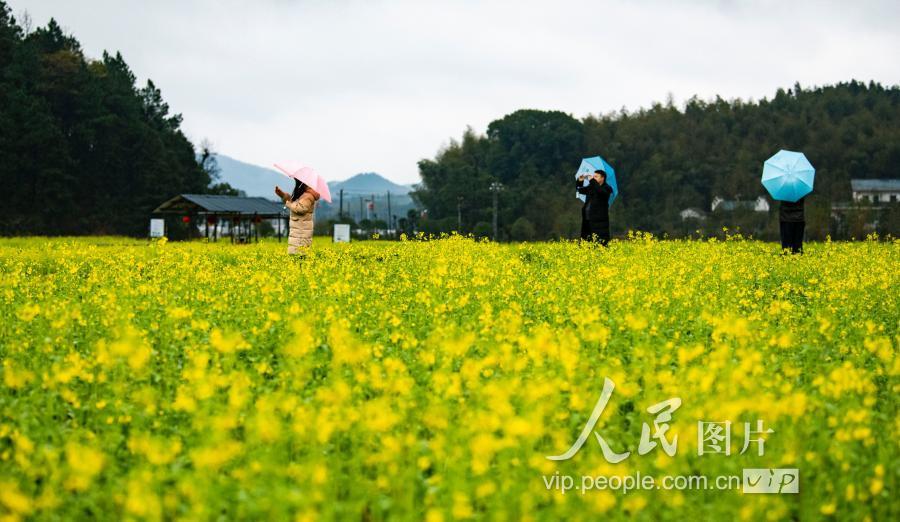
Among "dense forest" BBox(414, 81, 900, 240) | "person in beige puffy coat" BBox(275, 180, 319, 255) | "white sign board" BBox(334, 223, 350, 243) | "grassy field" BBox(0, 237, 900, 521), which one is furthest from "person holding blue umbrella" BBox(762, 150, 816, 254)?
"dense forest" BBox(414, 81, 900, 240)

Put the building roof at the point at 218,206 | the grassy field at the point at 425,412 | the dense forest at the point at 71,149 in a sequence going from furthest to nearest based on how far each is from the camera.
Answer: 1. the dense forest at the point at 71,149
2. the building roof at the point at 218,206
3. the grassy field at the point at 425,412

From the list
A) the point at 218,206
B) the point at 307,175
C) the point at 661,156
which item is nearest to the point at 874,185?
the point at 661,156

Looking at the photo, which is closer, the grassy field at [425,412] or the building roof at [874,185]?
the grassy field at [425,412]

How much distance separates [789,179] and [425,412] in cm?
1441

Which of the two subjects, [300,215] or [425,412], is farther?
[300,215]

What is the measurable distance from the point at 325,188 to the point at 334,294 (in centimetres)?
582

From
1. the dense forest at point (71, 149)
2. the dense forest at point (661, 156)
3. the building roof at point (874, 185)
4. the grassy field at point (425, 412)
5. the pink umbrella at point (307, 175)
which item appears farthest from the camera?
the building roof at point (874, 185)

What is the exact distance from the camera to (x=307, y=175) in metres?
14.6

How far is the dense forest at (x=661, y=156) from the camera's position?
68.6 m

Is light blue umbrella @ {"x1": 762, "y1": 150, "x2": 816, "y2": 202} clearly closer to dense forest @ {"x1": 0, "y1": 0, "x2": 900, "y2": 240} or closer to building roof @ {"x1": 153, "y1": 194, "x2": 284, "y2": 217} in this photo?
dense forest @ {"x1": 0, "y1": 0, "x2": 900, "y2": 240}

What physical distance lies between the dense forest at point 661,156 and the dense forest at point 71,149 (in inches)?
878

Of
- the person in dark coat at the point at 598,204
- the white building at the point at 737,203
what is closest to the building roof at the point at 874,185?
the white building at the point at 737,203

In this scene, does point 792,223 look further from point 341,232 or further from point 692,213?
point 692,213

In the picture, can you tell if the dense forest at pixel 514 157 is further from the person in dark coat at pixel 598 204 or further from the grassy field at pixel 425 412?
the grassy field at pixel 425 412
